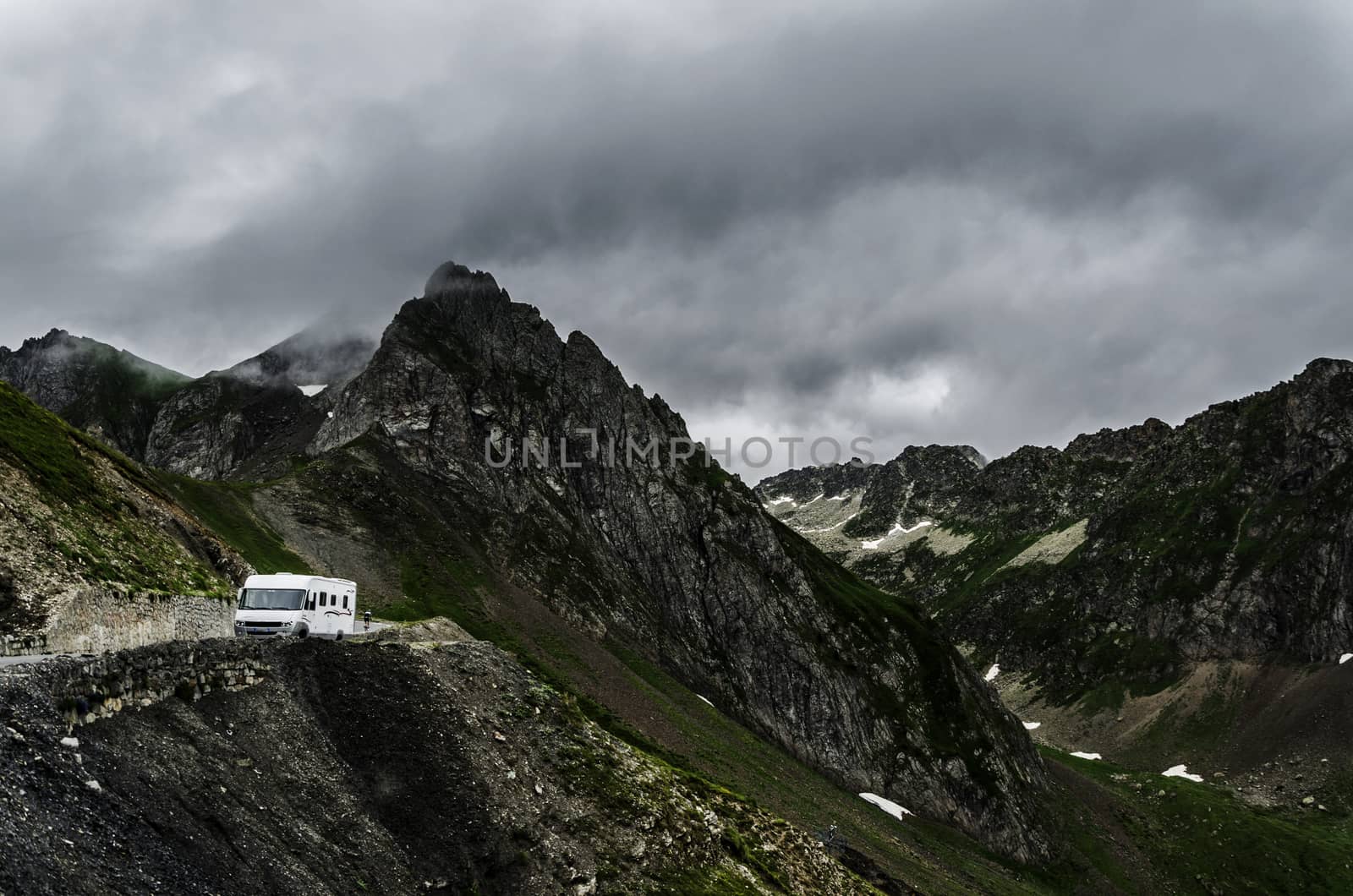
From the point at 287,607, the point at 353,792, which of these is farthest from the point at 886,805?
the point at 353,792

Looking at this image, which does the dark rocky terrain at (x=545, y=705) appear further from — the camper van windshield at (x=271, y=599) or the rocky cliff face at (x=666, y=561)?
the camper van windshield at (x=271, y=599)

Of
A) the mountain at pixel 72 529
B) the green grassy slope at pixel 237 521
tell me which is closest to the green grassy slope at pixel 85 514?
the mountain at pixel 72 529

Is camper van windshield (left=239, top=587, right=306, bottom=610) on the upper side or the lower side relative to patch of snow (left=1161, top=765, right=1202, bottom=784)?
upper

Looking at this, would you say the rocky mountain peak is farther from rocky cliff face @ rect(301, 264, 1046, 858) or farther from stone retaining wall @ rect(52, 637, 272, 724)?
stone retaining wall @ rect(52, 637, 272, 724)

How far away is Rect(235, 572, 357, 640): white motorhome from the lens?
3731 centimetres

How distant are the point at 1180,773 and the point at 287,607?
8254 inches

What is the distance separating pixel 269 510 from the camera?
A: 11306 centimetres

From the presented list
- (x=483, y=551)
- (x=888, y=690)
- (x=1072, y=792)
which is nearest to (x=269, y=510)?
(x=483, y=551)

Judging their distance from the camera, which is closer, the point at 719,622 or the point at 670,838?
the point at 670,838

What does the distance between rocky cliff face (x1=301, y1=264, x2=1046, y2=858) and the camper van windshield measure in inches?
3231

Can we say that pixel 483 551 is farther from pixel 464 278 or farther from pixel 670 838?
pixel 670 838

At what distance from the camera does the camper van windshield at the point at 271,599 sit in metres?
38.2

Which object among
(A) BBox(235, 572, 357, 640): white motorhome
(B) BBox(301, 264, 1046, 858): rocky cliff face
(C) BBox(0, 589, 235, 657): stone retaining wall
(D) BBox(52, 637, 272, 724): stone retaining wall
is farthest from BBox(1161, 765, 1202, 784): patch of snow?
(D) BBox(52, 637, 272, 724): stone retaining wall

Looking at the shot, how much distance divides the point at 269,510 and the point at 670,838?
320ft
